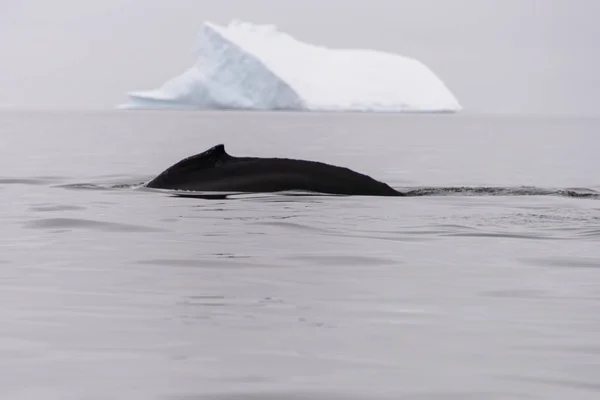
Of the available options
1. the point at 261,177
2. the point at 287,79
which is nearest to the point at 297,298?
the point at 261,177

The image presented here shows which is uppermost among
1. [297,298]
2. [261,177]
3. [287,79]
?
[287,79]

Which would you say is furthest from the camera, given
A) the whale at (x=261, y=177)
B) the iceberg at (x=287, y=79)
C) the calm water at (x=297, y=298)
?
the iceberg at (x=287, y=79)

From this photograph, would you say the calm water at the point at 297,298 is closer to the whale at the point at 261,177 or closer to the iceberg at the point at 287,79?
the whale at the point at 261,177

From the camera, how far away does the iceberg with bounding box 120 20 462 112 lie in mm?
91125

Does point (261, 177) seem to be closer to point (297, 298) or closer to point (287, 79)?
point (297, 298)

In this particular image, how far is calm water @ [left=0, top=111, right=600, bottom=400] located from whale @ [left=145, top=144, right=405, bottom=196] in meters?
0.38

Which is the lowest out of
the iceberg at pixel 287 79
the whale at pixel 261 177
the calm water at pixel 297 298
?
the calm water at pixel 297 298

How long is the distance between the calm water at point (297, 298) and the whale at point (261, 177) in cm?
38

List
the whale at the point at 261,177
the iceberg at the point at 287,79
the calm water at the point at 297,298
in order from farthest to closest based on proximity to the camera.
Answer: the iceberg at the point at 287,79 < the whale at the point at 261,177 < the calm water at the point at 297,298

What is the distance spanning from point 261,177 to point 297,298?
22.1ft

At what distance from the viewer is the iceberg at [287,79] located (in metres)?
91.1

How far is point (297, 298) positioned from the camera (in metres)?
6.44

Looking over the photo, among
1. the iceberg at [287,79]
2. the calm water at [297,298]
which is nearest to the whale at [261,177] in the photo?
the calm water at [297,298]

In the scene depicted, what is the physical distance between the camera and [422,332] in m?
5.43
